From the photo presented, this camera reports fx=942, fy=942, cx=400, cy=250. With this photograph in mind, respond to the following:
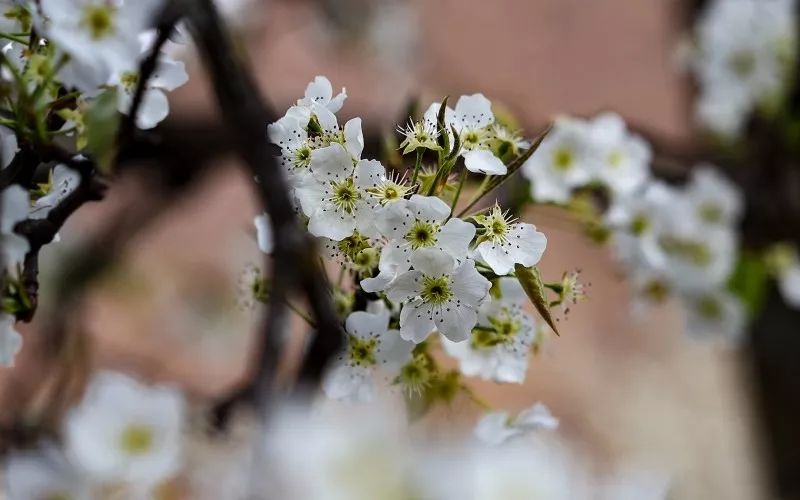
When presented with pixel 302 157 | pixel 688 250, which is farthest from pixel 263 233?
pixel 688 250

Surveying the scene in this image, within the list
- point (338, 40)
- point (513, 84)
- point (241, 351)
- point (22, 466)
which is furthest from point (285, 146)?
point (513, 84)

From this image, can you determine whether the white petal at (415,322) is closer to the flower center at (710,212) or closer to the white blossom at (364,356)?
the white blossom at (364,356)

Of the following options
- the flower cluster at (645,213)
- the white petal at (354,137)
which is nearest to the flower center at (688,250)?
the flower cluster at (645,213)

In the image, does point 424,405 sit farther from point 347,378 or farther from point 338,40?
point 338,40

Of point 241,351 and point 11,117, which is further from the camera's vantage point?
point 241,351

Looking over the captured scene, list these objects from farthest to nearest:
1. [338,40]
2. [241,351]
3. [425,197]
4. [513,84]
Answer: [513,84] → [338,40] → [241,351] → [425,197]

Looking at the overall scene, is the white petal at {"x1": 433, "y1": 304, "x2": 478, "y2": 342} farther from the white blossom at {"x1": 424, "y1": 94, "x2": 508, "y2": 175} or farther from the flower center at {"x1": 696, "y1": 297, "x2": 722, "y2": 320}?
the flower center at {"x1": 696, "y1": 297, "x2": 722, "y2": 320}

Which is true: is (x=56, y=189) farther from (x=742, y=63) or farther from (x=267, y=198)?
(x=742, y=63)
